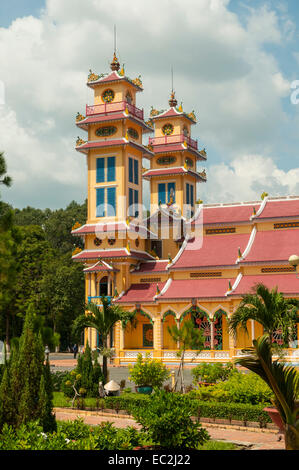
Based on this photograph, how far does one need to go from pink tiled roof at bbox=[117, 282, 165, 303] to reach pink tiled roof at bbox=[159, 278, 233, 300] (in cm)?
150

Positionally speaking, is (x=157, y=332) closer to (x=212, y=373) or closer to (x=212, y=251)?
(x=212, y=251)

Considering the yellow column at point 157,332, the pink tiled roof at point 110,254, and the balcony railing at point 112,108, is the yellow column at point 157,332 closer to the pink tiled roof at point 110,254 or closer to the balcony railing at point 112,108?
the pink tiled roof at point 110,254

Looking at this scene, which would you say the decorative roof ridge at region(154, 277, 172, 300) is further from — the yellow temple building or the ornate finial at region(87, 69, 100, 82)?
the ornate finial at region(87, 69, 100, 82)

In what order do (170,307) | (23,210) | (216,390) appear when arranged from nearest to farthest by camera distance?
(216,390)
(170,307)
(23,210)

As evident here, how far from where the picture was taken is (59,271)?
51.2 m

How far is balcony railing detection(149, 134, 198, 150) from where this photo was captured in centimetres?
5429

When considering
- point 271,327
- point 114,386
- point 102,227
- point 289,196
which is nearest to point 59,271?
point 102,227

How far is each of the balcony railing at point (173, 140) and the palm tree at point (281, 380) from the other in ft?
151

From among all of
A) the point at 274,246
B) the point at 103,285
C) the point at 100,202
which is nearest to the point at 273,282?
the point at 274,246

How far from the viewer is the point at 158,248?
4541 centimetres

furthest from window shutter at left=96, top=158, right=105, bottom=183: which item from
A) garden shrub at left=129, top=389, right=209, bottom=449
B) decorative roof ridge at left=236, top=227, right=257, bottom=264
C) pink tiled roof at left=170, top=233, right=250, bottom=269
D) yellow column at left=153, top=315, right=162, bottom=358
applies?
garden shrub at left=129, top=389, right=209, bottom=449

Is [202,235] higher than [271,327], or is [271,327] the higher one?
[202,235]

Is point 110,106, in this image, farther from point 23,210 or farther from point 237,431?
point 23,210

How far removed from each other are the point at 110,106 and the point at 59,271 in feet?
54.1
